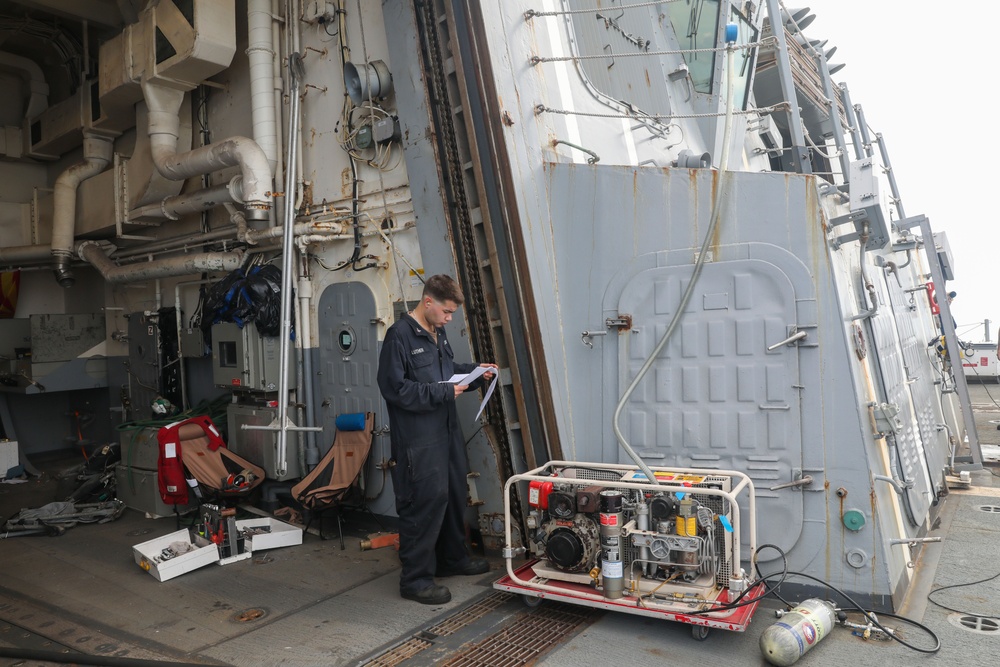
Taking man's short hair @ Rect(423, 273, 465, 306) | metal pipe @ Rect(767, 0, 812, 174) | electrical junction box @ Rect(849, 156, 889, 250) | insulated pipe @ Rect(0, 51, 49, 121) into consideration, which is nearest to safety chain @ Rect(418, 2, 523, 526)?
man's short hair @ Rect(423, 273, 465, 306)

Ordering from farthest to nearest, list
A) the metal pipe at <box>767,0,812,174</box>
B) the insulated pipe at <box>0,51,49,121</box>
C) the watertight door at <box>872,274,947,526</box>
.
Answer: the insulated pipe at <box>0,51,49,121</box> → the metal pipe at <box>767,0,812,174</box> → the watertight door at <box>872,274,947,526</box>

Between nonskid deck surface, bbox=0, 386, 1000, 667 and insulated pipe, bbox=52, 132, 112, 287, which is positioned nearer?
nonskid deck surface, bbox=0, 386, 1000, 667

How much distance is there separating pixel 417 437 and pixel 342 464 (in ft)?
5.51

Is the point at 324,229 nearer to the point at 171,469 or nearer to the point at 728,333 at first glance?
the point at 171,469

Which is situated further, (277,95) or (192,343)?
(192,343)

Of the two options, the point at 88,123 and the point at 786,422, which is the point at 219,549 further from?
the point at 88,123

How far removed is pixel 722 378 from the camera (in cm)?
386

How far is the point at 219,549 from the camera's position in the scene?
4738mm

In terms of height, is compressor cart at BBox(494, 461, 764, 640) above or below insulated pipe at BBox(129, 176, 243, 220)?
below

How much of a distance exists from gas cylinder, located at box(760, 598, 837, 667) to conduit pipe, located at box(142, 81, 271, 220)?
4673 millimetres

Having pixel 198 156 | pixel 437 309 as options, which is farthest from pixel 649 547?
pixel 198 156

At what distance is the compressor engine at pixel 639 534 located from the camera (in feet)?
10.8

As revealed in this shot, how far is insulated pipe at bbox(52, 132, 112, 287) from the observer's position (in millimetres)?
7938

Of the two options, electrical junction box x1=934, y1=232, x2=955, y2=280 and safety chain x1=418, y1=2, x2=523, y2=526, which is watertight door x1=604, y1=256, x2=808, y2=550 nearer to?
safety chain x1=418, y1=2, x2=523, y2=526
